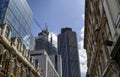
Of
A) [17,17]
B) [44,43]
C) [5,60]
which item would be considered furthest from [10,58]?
[44,43]

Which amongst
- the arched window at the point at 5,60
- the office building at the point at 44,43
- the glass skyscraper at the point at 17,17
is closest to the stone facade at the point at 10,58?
the arched window at the point at 5,60

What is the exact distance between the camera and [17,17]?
62656 millimetres

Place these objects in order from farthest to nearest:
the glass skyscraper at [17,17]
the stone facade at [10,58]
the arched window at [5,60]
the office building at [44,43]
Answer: the office building at [44,43] < the glass skyscraper at [17,17] < the arched window at [5,60] < the stone facade at [10,58]

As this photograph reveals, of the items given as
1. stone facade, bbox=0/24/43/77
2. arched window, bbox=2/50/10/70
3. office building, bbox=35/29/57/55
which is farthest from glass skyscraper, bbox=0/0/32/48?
office building, bbox=35/29/57/55

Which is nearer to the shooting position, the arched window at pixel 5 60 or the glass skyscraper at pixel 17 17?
the arched window at pixel 5 60

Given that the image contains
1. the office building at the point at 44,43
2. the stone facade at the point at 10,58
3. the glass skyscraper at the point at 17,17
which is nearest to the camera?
the stone facade at the point at 10,58

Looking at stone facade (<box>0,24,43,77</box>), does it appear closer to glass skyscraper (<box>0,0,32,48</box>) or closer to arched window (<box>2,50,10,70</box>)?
arched window (<box>2,50,10,70</box>)

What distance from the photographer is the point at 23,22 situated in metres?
67.8

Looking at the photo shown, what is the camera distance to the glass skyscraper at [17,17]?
55256 millimetres

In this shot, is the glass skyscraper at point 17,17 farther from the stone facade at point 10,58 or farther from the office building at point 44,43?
the office building at point 44,43

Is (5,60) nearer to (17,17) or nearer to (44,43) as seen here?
(17,17)

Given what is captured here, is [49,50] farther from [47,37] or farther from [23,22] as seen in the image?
[23,22]

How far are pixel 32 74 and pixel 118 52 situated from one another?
86.2 feet

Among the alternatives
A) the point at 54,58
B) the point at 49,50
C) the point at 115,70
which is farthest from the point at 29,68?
the point at 49,50
